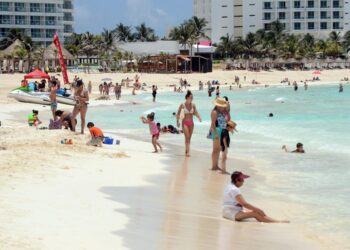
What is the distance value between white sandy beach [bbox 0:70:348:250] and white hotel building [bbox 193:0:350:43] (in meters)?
104

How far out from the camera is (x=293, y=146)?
20.8 m

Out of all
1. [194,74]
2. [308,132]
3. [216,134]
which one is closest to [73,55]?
[194,74]

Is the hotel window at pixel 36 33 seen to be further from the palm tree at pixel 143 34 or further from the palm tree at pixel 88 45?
the palm tree at pixel 143 34

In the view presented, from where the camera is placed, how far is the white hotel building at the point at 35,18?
9288 cm

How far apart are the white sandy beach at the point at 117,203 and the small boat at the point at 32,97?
19.4 metres

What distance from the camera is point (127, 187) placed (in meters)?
11.7

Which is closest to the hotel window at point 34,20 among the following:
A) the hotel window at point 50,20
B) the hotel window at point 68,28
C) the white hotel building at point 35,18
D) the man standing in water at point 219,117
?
the white hotel building at point 35,18

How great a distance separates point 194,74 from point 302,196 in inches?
2793

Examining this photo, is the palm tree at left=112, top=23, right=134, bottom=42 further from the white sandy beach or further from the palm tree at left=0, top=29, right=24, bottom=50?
the white sandy beach

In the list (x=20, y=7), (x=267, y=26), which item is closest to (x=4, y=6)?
(x=20, y=7)

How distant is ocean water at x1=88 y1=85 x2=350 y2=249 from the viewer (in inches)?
429

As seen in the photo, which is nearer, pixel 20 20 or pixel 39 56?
pixel 39 56

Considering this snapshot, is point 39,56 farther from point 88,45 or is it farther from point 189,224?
point 189,224

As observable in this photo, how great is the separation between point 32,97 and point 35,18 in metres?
60.6
